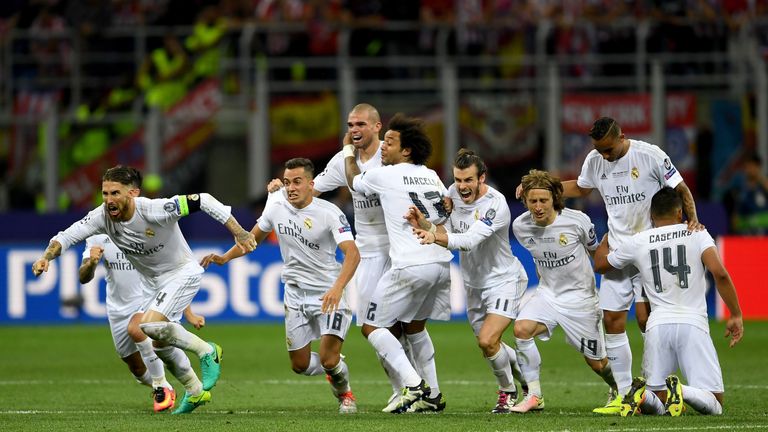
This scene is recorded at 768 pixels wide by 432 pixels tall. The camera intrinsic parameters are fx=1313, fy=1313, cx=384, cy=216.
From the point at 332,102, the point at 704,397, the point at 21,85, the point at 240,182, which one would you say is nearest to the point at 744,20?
the point at 332,102

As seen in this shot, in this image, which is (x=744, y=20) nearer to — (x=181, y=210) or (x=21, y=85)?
(x=21, y=85)

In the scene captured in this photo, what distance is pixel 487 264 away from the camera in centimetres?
1007

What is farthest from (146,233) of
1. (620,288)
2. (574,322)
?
(620,288)

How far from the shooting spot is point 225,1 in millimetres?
22562

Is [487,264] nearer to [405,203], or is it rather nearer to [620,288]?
[405,203]

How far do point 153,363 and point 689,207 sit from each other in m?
4.41

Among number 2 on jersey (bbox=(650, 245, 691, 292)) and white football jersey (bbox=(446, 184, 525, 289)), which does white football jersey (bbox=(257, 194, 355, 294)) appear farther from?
number 2 on jersey (bbox=(650, 245, 691, 292))

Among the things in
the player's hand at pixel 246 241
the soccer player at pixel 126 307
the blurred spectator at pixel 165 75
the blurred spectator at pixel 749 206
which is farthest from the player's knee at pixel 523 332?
the blurred spectator at pixel 165 75

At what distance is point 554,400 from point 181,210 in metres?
3.54

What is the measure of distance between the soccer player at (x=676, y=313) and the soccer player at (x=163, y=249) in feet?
9.53

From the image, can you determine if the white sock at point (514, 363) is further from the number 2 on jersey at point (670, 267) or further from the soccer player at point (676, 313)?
the number 2 on jersey at point (670, 267)

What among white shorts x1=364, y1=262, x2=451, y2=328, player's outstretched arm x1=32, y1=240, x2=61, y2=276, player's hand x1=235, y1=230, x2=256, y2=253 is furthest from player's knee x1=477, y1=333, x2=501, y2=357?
player's outstretched arm x1=32, y1=240, x2=61, y2=276

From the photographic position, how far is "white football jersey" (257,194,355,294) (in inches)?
403

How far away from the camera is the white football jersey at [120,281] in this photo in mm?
11031
